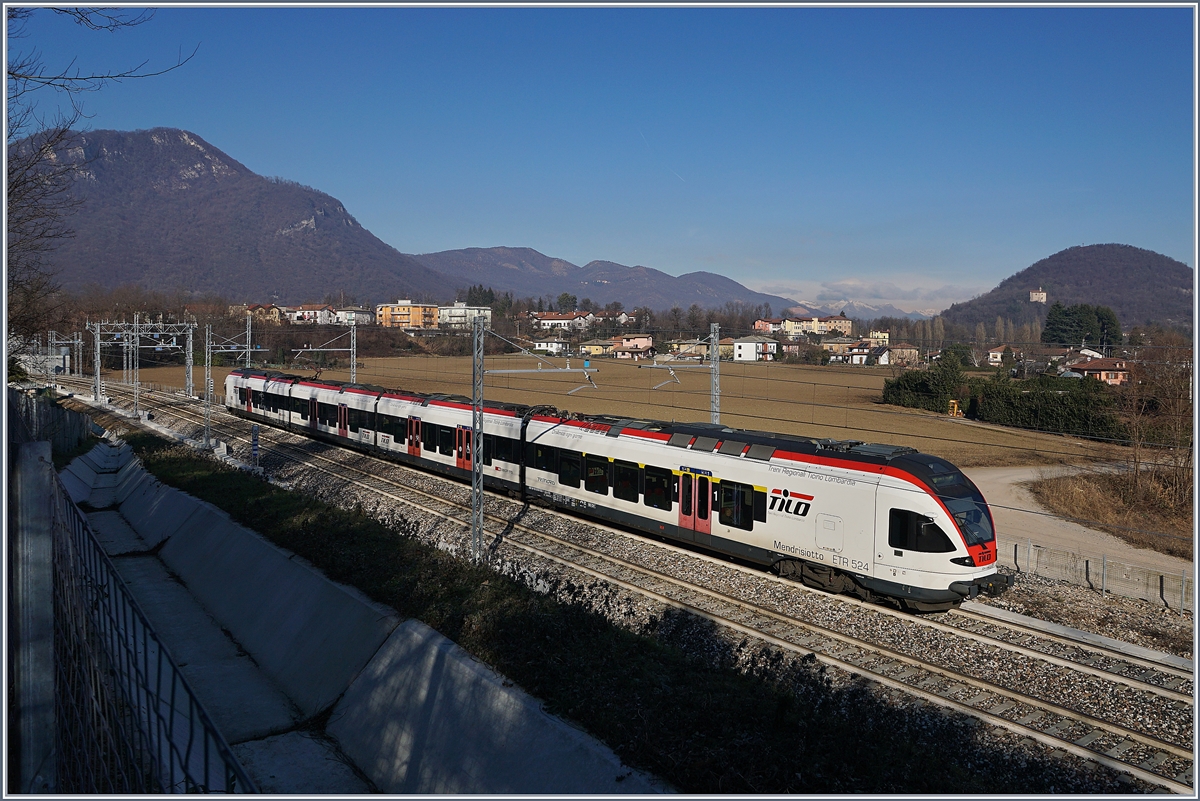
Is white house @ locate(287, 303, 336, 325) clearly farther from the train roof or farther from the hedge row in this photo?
the train roof

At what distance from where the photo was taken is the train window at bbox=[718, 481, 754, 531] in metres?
16.0

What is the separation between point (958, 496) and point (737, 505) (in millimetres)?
4308

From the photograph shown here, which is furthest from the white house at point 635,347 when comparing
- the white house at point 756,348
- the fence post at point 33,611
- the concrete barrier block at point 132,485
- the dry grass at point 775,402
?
the fence post at point 33,611

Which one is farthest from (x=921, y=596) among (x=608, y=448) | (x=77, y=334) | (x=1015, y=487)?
(x=77, y=334)

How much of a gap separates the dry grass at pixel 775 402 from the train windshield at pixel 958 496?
16.5m

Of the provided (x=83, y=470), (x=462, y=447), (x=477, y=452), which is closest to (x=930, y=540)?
(x=477, y=452)

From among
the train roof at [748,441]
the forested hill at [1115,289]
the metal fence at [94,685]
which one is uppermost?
the forested hill at [1115,289]

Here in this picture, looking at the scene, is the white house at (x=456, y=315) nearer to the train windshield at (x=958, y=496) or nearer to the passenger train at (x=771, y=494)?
the passenger train at (x=771, y=494)

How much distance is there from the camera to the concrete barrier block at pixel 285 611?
40.2 feet

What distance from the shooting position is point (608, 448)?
64.0 ft

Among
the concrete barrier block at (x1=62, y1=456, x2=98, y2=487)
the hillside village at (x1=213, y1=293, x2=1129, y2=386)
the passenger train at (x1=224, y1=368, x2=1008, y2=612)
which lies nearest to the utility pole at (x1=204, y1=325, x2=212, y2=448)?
the concrete barrier block at (x1=62, y1=456, x2=98, y2=487)

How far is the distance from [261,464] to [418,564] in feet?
59.6

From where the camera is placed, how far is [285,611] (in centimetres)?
1427

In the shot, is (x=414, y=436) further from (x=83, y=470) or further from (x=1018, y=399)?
(x=1018, y=399)
